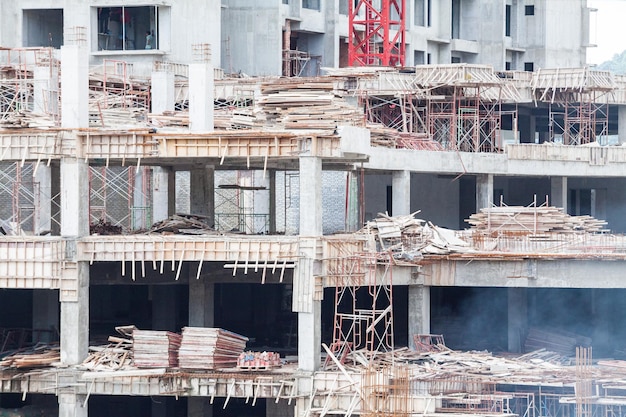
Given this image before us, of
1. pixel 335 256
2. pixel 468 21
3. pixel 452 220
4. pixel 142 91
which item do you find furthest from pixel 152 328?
pixel 468 21

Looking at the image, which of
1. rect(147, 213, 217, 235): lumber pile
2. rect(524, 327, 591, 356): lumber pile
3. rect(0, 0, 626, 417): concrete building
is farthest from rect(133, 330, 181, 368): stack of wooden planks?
rect(524, 327, 591, 356): lumber pile

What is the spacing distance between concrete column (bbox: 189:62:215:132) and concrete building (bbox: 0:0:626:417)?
0.20 feet

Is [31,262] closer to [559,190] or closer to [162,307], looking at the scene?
[162,307]

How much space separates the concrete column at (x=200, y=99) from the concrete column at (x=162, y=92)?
35.4ft

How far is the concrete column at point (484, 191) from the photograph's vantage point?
209 feet

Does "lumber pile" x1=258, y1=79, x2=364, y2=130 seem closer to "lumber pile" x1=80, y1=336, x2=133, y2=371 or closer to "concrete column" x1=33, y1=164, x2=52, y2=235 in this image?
"lumber pile" x1=80, y1=336, x2=133, y2=371

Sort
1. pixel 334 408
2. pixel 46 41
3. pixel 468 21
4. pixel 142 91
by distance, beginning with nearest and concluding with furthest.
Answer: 1. pixel 334 408
2. pixel 142 91
3. pixel 46 41
4. pixel 468 21

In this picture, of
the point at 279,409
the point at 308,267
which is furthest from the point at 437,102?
the point at 308,267

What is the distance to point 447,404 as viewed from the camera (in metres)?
46.3

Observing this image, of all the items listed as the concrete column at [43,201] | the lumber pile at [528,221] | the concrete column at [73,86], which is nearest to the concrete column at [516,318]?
the lumber pile at [528,221]

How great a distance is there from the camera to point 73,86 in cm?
4756

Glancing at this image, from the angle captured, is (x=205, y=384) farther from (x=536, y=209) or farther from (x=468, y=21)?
(x=468, y=21)

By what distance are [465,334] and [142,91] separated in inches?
634

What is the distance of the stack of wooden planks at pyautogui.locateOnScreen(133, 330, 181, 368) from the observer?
46938mm
